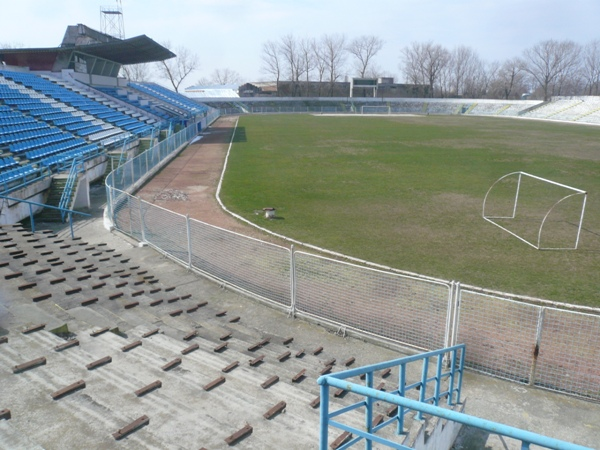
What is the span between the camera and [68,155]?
74.2ft

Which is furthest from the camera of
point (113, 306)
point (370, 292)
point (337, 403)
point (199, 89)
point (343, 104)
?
point (199, 89)

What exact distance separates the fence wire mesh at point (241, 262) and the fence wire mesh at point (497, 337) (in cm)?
368

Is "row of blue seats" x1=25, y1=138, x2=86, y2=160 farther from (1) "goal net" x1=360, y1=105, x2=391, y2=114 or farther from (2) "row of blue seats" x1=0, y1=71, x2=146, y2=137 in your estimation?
(1) "goal net" x1=360, y1=105, x2=391, y2=114

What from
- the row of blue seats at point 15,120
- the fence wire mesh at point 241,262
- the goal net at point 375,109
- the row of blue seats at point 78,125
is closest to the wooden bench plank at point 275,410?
the fence wire mesh at point 241,262

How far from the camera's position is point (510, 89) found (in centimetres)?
13238

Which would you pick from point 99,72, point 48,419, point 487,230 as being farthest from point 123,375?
point 99,72

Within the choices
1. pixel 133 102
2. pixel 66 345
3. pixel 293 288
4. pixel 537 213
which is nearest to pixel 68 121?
pixel 133 102

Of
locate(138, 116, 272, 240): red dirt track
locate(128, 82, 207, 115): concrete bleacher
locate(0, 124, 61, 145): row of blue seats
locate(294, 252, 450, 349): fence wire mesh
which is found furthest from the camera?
locate(128, 82, 207, 115): concrete bleacher

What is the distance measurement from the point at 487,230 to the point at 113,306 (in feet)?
40.7

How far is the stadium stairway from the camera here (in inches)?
182

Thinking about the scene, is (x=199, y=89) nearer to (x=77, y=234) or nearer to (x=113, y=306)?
(x=77, y=234)

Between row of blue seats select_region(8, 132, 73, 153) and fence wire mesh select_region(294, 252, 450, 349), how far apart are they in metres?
17.6

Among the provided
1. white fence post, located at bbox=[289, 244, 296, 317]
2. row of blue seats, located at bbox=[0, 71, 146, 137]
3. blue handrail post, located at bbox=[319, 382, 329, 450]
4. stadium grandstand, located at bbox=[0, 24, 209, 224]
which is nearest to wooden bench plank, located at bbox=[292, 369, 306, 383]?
blue handrail post, located at bbox=[319, 382, 329, 450]

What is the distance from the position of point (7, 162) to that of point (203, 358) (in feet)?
56.0
